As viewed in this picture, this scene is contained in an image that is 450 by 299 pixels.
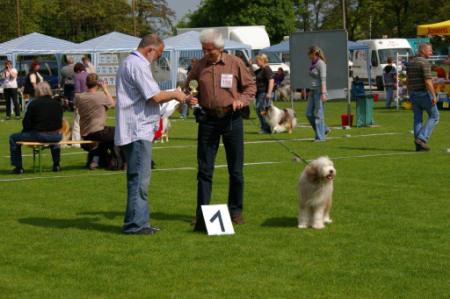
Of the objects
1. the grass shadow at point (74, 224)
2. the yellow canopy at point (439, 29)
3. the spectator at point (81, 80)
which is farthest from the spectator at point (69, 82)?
the grass shadow at point (74, 224)

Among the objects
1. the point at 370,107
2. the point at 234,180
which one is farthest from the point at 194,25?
the point at 234,180

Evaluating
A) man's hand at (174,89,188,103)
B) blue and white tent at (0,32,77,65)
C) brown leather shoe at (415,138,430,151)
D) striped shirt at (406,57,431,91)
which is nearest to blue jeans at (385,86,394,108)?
blue and white tent at (0,32,77,65)

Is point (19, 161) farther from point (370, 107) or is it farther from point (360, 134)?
point (370, 107)

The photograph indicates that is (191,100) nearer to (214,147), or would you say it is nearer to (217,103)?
(217,103)

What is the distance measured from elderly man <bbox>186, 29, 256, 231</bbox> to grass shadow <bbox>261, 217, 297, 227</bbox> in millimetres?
537

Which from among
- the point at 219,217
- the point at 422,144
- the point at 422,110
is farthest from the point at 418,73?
the point at 219,217

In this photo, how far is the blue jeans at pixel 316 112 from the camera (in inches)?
728

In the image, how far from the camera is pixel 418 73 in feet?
51.8

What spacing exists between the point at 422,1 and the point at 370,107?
4021 centimetres

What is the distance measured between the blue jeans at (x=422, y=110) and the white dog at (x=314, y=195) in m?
7.53

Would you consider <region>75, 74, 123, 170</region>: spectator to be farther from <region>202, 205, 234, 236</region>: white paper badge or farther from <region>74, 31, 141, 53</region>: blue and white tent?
<region>74, 31, 141, 53</region>: blue and white tent

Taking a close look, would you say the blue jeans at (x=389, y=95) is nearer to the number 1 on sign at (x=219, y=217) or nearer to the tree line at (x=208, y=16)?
the number 1 on sign at (x=219, y=217)

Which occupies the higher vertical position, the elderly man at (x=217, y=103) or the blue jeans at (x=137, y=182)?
the elderly man at (x=217, y=103)

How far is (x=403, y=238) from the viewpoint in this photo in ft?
27.3
